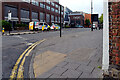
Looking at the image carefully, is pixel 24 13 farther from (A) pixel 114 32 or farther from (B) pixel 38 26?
(A) pixel 114 32

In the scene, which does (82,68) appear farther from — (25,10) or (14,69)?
(25,10)

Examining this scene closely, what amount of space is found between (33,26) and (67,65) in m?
22.3

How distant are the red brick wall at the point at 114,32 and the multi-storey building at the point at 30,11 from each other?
31826 mm

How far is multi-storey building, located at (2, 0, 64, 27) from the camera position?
33.7 meters

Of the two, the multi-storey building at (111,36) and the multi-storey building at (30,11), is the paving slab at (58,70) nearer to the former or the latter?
the multi-storey building at (111,36)

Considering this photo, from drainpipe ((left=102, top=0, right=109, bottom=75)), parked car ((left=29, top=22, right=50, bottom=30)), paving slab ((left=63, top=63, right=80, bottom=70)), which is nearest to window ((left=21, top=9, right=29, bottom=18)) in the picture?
parked car ((left=29, top=22, right=50, bottom=30))

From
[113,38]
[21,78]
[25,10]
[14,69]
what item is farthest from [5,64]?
[25,10]

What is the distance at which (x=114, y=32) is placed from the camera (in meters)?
2.86

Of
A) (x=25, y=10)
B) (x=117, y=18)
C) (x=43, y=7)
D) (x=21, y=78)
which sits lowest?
(x=21, y=78)

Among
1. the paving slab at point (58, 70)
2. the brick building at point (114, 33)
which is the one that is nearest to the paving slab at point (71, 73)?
the paving slab at point (58, 70)

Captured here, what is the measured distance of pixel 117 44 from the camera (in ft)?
9.20

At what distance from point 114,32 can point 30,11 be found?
42272 mm

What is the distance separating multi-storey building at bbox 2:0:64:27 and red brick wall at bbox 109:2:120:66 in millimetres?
31826

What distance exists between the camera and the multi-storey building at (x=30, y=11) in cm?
3366
